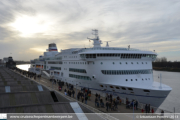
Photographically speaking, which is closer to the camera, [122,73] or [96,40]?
[122,73]

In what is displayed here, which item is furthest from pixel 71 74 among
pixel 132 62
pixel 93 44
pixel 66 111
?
pixel 66 111

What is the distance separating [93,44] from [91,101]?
45.6ft

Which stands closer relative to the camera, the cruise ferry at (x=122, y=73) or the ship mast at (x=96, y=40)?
the cruise ferry at (x=122, y=73)

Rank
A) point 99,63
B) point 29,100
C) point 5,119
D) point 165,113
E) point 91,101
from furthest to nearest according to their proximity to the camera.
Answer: point 99,63 → point 91,101 → point 29,100 → point 165,113 → point 5,119

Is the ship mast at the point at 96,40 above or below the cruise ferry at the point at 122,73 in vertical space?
→ above

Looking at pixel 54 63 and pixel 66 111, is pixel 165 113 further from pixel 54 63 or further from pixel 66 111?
pixel 54 63

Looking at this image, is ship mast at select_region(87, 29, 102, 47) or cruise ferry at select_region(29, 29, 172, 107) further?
ship mast at select_region(87, 29, 102, 47)

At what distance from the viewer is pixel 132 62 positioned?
2161 cm

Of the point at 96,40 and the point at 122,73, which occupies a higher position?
the point at 96,40

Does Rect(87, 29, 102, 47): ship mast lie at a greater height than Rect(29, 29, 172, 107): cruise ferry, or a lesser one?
greater

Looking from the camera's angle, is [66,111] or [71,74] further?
[71,74]

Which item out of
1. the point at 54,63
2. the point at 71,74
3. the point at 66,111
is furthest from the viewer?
the point at 54,63

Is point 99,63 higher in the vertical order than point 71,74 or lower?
higher

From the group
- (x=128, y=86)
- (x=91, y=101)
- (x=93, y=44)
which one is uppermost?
(x=93, y=44)
